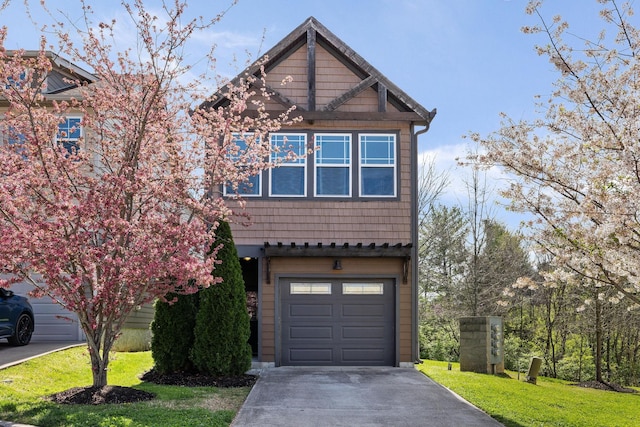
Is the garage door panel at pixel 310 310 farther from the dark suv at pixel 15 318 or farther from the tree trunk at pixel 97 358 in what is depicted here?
the dark suv at pixel 15 318

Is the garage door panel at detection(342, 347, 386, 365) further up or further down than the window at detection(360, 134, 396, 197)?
further down

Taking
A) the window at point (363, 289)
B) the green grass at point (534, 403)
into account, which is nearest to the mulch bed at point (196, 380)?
the window at point (363, 289)

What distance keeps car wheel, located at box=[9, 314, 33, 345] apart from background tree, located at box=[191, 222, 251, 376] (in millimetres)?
4618

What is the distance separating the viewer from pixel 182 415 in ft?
26.1

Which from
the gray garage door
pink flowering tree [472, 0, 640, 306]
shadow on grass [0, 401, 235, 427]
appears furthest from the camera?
the gray garage door

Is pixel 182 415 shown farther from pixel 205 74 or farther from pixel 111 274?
pixel 205 74

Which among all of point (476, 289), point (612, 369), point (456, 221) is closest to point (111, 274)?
point (476, 289)

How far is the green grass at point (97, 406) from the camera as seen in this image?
298 inches

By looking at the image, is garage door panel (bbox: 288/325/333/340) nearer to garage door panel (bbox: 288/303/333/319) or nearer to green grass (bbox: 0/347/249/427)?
garage door panel (bbox: 288/303/333/319)

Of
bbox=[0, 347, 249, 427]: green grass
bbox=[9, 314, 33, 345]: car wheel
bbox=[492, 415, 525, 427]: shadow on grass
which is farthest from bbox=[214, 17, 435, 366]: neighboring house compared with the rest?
bbox=[492, 415, 525, 427]: shadow on grass

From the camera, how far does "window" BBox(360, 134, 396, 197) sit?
45.4 feet

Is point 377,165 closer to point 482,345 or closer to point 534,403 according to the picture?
point 482,345

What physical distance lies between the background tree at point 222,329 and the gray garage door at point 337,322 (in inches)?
76.0

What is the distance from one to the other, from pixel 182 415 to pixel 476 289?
44.8 feet
